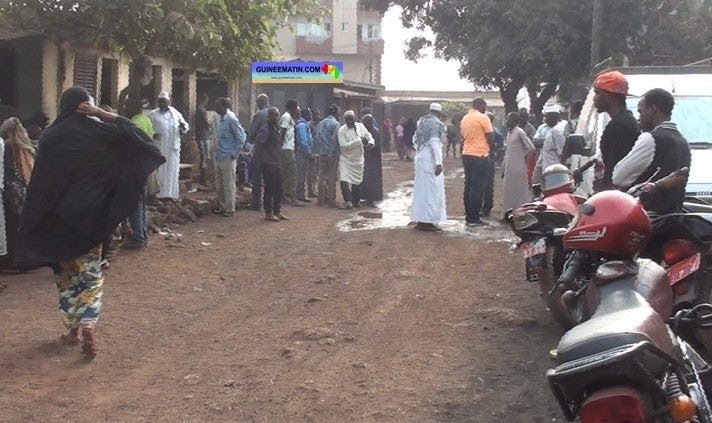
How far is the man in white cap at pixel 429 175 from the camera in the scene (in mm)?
12172

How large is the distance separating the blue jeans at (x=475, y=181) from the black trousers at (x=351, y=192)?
10.2 feet

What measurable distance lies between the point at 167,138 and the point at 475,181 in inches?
178

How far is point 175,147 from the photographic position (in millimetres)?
12766

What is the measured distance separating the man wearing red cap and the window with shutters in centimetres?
994

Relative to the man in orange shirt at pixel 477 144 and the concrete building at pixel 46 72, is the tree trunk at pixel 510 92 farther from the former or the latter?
the man in orange shirt at pixel 477 144

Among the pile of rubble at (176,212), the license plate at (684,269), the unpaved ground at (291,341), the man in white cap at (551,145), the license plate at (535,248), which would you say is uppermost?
the man in white cap at (551,145)

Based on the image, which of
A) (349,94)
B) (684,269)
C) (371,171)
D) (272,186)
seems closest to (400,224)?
(272,186)

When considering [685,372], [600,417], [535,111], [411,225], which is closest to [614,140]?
[685,372]

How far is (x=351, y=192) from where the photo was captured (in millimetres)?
15906

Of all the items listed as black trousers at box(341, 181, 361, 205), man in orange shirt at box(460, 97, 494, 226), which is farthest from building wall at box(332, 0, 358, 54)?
man in orange shirt at box(460, 97, 494, 226)

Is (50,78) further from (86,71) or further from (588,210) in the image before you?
(588,210)

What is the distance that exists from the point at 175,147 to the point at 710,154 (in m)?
7.69

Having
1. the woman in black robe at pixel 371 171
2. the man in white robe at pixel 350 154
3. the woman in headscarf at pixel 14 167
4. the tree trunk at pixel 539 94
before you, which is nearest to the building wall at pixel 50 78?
the man in white robe at pixel 350 154

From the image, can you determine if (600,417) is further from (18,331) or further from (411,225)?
(411,225)
